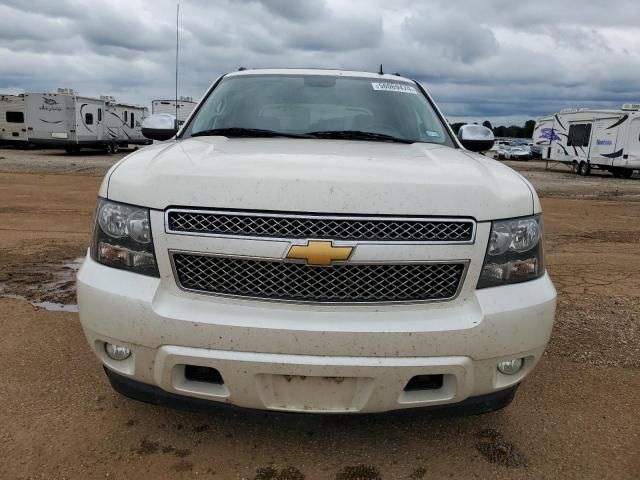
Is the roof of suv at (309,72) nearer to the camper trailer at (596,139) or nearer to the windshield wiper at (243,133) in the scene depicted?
the windshield wiper at (243,133)

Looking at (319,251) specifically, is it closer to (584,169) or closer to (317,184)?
(317,184)

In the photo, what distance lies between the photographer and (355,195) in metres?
2.21

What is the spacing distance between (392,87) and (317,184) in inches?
85.1

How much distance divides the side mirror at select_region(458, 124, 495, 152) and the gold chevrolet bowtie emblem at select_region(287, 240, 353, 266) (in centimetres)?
224

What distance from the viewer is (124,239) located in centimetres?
235

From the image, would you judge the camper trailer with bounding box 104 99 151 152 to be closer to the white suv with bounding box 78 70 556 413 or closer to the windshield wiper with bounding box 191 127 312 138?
the windshield wiper with bounding box 191 127 312 138

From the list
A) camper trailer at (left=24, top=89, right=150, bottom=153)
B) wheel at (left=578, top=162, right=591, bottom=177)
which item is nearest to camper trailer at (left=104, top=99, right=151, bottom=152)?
camper trailer at (left=24, top=89, right=150, bottom=153)

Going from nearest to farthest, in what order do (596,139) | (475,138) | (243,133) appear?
(243,133)
(475,138)
(596,139)

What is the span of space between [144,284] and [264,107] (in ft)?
6.24

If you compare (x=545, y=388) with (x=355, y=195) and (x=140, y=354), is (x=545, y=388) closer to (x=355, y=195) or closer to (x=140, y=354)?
(x=355, y=195)

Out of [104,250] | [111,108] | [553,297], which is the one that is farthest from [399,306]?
[111,108]

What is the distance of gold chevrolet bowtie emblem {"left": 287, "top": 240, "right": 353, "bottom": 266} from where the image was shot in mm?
2156

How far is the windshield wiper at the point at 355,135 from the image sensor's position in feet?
11.5

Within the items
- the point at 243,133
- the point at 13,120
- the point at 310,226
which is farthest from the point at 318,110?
the point at 13,120
